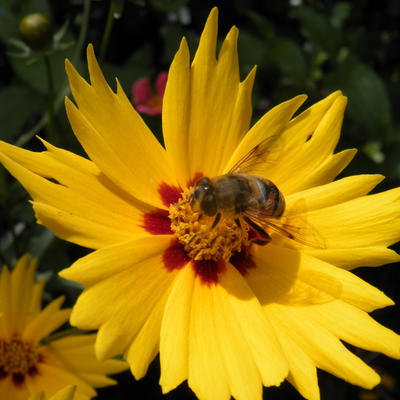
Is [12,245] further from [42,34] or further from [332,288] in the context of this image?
[332,288]

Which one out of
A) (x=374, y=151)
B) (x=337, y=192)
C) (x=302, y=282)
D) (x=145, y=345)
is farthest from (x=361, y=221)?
(x=374, y=151)

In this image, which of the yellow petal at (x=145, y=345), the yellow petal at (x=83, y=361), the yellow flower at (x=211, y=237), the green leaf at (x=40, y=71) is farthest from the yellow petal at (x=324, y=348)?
the green leaf at (x=40, y=71)

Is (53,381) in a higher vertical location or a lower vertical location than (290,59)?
lower

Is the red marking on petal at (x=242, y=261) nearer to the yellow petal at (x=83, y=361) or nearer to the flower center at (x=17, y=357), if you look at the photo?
the yellow petal at (x=83, y=361)

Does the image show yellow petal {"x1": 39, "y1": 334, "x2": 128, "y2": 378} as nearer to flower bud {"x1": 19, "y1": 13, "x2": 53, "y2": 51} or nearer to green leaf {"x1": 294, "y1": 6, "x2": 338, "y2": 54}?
flower bud {"x1": 19, "y1": 13, "x2": 53, "y2": 51}

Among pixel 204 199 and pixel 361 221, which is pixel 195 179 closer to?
pixel 204 199

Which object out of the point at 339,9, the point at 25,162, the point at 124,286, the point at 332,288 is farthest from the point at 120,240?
the point at 339,9

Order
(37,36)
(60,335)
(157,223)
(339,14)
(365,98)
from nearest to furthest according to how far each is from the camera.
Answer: (157,223) < (60,335) < (37,36) < (365,98) < (339,14)

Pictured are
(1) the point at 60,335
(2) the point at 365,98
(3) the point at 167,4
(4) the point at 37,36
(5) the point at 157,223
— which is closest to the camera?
(5) the point at 157,223
